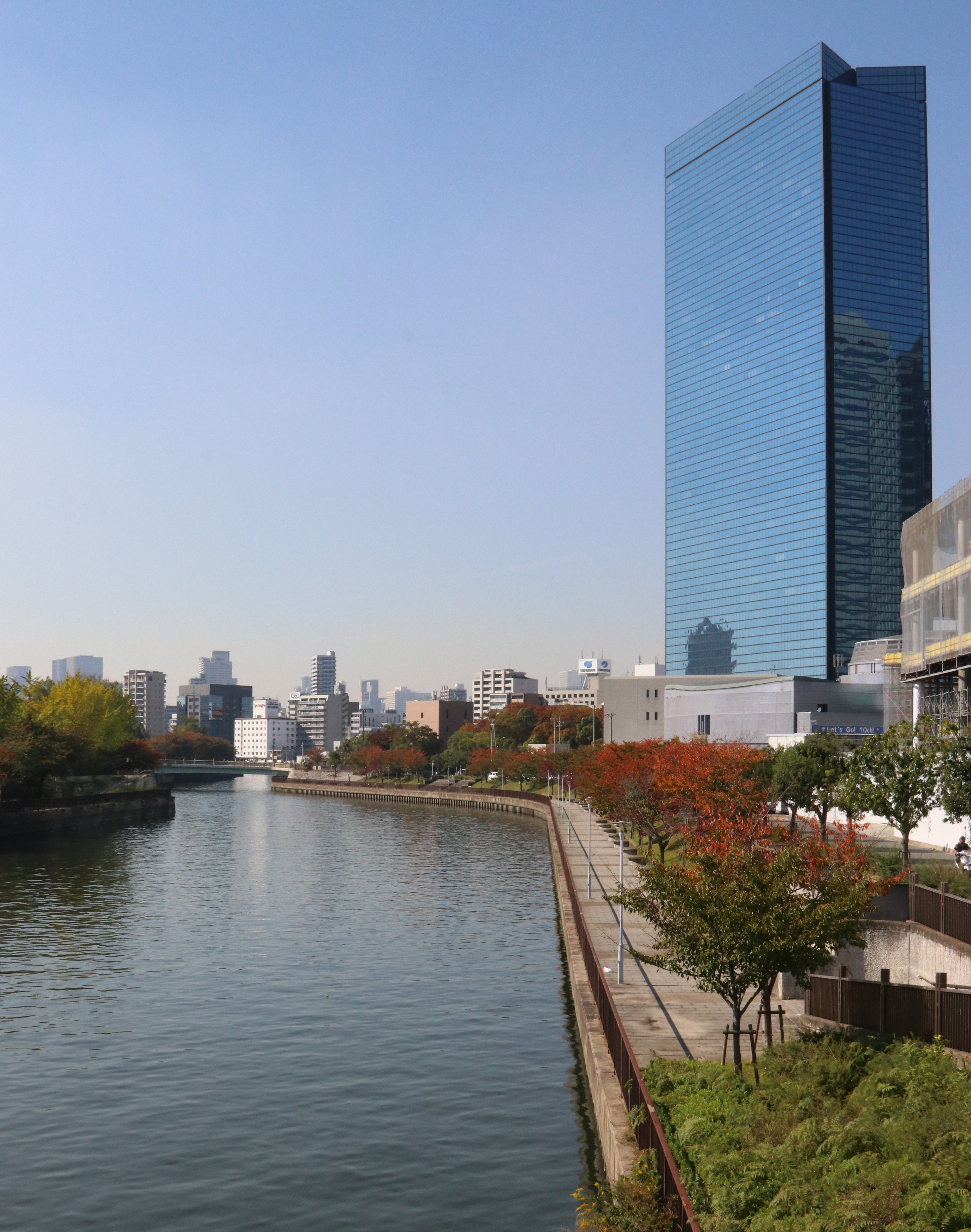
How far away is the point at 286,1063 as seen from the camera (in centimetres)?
3164

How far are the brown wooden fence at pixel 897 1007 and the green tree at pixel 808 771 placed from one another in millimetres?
37440

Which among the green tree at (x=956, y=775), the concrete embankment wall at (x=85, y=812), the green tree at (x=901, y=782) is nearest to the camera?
the green tree at (x=956, y=775)

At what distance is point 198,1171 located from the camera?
24078 millimetres

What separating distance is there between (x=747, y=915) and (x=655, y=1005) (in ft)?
33.6

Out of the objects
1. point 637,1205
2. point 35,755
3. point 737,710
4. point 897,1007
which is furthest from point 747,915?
point 737,710

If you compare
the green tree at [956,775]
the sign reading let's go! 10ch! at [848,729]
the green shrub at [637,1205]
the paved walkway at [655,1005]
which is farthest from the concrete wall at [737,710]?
the green shrub at [637,1205]

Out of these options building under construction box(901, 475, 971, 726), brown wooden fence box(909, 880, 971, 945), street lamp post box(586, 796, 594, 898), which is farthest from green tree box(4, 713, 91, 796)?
brown wooden fence box(909, 880, 971, 945)

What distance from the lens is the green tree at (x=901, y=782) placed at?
139 feet

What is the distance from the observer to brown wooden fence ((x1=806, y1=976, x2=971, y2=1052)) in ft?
76.2

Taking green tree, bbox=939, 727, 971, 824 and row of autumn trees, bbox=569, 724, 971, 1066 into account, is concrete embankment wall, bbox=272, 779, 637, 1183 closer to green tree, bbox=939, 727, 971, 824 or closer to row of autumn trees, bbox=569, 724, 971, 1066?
row of autumn trees, bbox=569, 724, 971, 1066

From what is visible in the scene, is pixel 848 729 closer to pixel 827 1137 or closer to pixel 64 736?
pixel 64 736

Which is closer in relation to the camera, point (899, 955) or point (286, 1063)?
point (899, 955)

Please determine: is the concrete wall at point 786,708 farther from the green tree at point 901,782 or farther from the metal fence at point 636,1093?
the metal fence at point 636,1093

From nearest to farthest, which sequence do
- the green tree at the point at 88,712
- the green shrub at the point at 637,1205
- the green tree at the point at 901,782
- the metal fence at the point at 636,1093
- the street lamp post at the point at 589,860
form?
the metal fence at the point at 636,1093
the green shrub at the point at 637,1205
the green tree at the point at 901,782
the street lamp post at the point at 589,860
the green tree at the point at 88,712
